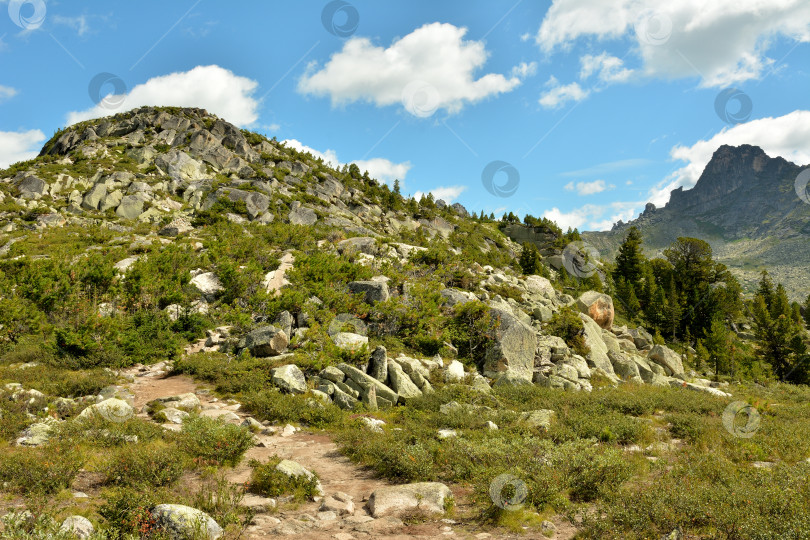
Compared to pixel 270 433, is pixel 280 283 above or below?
above

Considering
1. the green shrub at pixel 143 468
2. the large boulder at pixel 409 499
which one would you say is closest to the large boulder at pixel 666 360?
the large boulder at pixel 409 499

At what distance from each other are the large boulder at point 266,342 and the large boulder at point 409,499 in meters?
11.1

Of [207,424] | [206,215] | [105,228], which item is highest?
[206,215]

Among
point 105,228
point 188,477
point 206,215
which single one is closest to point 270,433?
point 188,477

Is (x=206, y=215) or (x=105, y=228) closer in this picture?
(x=105, y=228)

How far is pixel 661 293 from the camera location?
52.7m

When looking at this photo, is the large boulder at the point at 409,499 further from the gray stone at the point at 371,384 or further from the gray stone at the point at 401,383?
the gray stone at the point at 401,383

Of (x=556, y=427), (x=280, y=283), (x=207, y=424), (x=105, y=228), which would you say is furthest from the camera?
(x=105, y=228)

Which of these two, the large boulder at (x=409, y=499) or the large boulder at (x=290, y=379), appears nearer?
the large boulder at (x=409, y=499)

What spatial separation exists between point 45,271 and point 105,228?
22931mm

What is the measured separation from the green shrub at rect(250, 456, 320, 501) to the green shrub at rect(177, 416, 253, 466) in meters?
1.30

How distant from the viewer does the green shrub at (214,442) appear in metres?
9.20

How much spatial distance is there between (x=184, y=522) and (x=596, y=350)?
24854 mm

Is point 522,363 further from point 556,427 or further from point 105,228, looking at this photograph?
point 105,228
